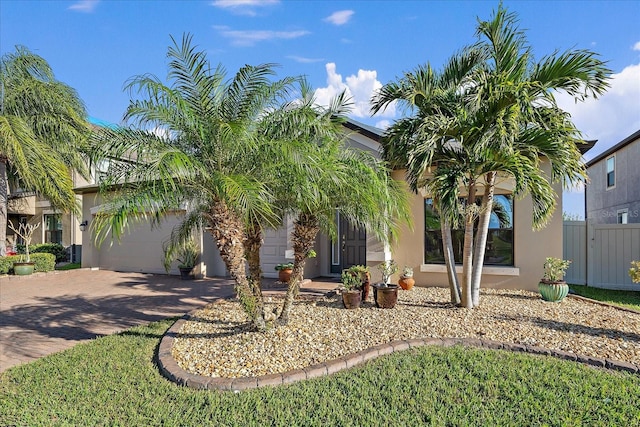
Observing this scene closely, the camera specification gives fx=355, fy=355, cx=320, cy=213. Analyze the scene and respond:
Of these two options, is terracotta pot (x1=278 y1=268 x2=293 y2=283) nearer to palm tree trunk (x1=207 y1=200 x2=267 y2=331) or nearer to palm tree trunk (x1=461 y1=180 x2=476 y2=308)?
palm tree trunk (x1=207 y1=200 x2=267 y2=331)

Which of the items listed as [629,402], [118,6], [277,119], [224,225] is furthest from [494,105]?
[118,6]

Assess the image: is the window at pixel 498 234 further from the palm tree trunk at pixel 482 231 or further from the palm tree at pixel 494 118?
the palm tree at pixel 494 118

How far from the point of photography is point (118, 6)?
8820mm

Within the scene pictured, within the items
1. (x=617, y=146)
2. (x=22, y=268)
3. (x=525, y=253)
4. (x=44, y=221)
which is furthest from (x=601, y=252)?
(x=44, y=221)

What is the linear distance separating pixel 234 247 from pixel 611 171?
21.2 m

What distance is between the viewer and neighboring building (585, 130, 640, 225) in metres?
16.0

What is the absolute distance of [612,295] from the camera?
376 inches

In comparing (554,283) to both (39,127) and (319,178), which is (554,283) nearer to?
(319,178)

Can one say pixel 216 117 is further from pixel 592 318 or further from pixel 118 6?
pixel 592 318

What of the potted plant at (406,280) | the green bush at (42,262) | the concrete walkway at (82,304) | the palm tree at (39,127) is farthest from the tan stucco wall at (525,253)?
the green bush at (42,262)

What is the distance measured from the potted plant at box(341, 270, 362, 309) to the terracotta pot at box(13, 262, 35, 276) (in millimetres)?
14165

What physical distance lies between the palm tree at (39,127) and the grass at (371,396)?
485 inches

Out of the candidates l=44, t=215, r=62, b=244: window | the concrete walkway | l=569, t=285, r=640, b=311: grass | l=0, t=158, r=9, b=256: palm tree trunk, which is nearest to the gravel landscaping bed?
l=569, t=285, r=640, b=311: grass

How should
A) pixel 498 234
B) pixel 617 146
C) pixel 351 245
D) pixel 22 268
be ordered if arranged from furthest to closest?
pixel 617 146, pixel 22 268, pixel 351 245, pixel 498 234
